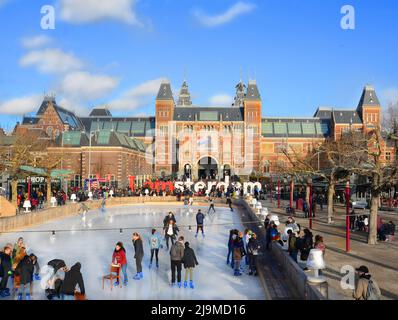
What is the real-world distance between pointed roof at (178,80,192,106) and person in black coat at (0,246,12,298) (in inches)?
4027

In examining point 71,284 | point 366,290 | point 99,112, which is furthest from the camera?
point 99,112

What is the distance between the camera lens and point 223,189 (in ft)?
160

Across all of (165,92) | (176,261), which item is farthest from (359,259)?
(165,92)

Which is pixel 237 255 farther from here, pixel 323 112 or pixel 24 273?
pixel 323 112

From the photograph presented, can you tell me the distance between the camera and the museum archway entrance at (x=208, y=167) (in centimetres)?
8900

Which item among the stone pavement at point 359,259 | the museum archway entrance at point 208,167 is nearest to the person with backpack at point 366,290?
the stone pavement at point 359,259

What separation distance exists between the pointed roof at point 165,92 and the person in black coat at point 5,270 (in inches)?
3121

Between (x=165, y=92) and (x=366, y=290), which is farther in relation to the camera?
(x=165, y=92)

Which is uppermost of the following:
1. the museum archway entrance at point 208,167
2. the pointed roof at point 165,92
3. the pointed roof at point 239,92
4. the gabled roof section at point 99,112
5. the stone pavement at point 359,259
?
the pointed roof at point 239,92

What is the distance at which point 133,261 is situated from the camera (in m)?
13.6

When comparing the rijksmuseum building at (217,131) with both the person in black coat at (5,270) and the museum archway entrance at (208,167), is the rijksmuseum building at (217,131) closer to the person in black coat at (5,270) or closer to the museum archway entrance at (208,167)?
the museum archway entrance at (208,167)

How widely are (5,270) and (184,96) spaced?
104m

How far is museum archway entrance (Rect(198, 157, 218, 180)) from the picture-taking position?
89000 millimetres
